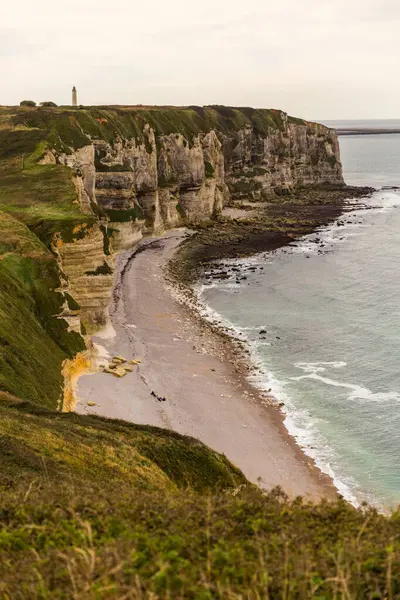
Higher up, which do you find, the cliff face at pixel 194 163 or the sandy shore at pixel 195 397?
the cliff face at pixel 194 163

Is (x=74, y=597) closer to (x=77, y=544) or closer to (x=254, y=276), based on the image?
(x=77, y=544)

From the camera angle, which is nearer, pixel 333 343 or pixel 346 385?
pixel 346 385

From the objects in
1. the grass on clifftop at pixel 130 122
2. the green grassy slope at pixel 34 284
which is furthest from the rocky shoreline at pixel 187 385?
the grass on clifftop at pixel 130 122

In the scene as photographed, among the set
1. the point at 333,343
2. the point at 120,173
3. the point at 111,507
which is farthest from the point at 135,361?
the point at 120,173

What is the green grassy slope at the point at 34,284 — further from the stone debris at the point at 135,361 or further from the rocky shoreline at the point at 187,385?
the stone debris at the point at 135,361

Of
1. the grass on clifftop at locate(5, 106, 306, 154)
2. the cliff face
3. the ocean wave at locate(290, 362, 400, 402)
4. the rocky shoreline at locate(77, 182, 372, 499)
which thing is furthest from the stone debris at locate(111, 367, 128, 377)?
the grass on clifftop at locate(5, 106, 306, 154)

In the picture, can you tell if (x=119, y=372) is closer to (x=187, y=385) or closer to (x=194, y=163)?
(x=187, y=385)
